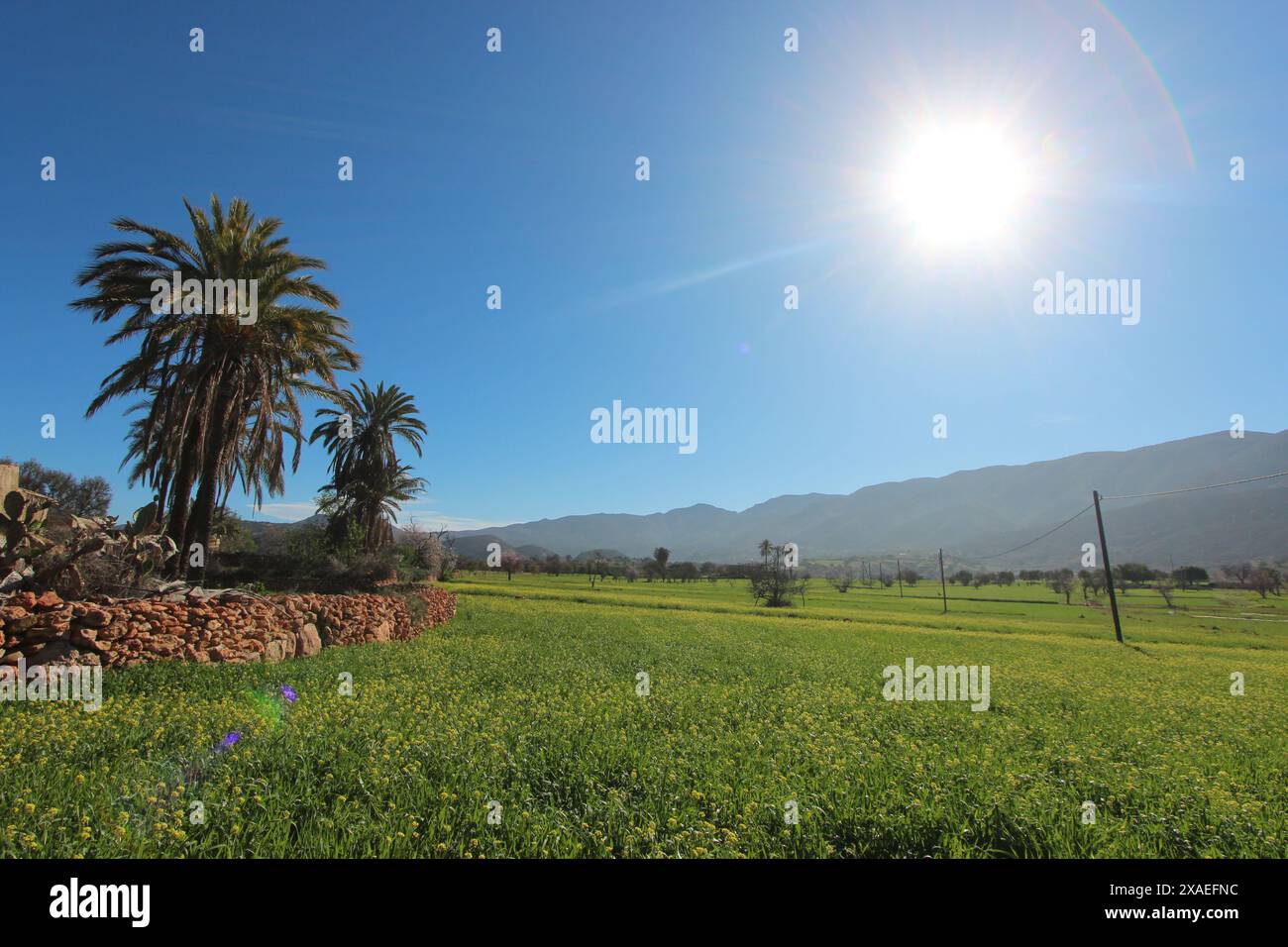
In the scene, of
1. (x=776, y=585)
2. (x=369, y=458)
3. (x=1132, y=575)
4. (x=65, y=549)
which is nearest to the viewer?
(x=65, y=549)

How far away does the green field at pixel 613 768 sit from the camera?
4383 millimetres

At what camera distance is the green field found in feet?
14.4

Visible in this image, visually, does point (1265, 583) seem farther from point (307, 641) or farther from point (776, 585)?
point (307, 641)

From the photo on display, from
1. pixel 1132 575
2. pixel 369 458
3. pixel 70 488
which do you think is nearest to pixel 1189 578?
pixel 1132 575

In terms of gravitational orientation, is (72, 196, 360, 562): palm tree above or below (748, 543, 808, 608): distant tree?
above

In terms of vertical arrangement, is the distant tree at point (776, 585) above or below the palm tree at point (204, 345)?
below

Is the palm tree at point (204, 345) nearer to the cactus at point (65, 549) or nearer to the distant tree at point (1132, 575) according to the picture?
the cactus at point (65, 549)

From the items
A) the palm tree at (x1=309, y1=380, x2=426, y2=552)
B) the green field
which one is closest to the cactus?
the green field

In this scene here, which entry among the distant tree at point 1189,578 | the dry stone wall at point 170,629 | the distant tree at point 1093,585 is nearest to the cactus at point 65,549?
the dry stone wall at point 170,629

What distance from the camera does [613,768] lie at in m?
6.09

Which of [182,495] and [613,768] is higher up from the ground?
[182,495]

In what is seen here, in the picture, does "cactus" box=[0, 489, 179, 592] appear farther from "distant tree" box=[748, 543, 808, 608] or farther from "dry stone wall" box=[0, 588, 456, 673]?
"distant tree" box=[748, 543, 808, 608]
